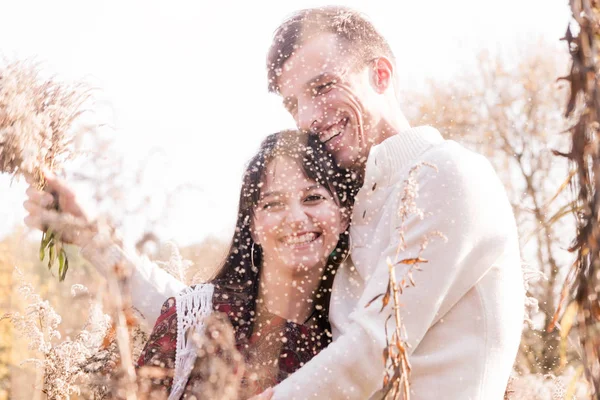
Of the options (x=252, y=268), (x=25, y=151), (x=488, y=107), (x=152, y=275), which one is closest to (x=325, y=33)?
(x=252, y=268)

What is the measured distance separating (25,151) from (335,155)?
1.18 meters

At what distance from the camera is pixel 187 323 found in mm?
2678

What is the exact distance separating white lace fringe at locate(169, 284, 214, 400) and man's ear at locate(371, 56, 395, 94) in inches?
41.0

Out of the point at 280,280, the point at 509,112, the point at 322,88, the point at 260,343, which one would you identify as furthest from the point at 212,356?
the point at 509,112

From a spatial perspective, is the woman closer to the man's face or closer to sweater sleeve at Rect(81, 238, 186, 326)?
the man's face

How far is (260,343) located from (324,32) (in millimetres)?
1247

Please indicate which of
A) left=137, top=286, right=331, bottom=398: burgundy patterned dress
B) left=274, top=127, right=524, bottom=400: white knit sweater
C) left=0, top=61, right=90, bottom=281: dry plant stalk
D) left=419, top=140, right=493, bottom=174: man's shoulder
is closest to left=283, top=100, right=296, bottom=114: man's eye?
left=274, top=127, right=524, bottom=400: white knit sweater

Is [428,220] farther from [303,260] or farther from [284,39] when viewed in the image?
[284,39]

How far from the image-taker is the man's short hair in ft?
10.0

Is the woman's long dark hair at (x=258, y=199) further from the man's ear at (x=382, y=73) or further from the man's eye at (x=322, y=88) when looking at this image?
the man's ear at (x=382, y=73)

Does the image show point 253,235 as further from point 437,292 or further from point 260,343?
point 437,292

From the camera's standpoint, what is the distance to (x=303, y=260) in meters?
2.61

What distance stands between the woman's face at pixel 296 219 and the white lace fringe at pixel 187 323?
295 millimetres

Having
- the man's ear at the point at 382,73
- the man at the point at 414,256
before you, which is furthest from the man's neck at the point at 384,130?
the man's ear at the point at 382,73
